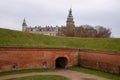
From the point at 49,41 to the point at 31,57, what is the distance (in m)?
4.95

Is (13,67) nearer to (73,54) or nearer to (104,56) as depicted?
(73,54)

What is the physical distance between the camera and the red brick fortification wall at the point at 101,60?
777 inches

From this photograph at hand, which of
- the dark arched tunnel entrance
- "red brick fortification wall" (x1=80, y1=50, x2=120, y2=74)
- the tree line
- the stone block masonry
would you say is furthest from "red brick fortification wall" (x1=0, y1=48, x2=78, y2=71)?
the tree line

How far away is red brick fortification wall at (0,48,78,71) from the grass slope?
0.78 meters

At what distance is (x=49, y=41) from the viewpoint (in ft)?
79.5

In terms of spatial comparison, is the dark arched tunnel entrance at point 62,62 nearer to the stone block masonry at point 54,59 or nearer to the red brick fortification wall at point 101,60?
the stone block masonry at point 54,59

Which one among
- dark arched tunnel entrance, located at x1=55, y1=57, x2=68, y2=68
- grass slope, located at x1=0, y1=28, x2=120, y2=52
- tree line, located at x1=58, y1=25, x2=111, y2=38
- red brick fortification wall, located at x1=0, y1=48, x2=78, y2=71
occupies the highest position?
tree line, located at x1=58, y1=25, x2=111, y2=38

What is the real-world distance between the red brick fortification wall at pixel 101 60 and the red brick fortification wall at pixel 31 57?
5.17ft

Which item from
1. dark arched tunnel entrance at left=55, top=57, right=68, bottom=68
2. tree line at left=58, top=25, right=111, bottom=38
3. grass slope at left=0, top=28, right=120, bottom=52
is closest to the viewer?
grass slope at left=0, top=28, right=120, bottom=52

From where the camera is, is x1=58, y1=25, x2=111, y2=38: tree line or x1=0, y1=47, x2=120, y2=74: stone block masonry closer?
x1=0, y1=47, x2=120, y2=74: stone block masonry

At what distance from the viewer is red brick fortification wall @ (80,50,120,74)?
19744mm

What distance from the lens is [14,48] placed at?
61.7 ft

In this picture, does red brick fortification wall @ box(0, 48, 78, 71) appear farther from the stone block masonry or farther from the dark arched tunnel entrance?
the dark arched tunnel entrance

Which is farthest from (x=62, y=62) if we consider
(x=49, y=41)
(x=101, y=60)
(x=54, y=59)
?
(x=101, y=60)
